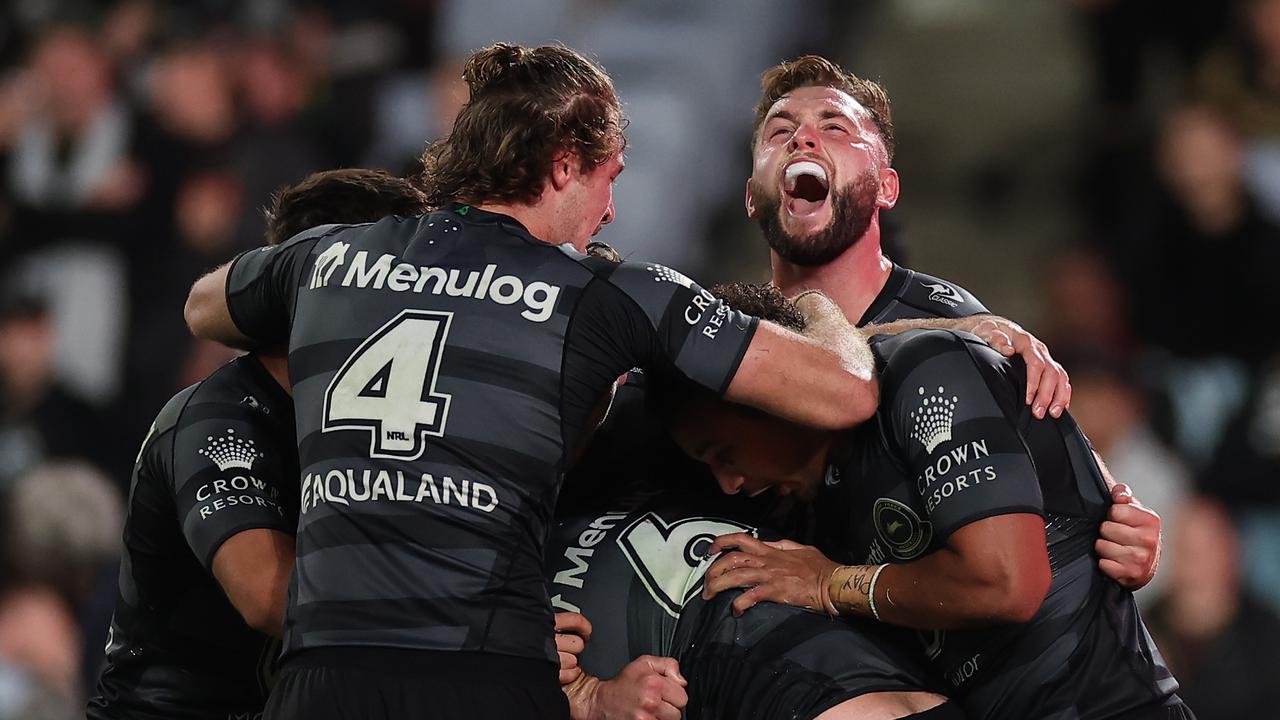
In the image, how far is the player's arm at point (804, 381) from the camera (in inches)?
98.9

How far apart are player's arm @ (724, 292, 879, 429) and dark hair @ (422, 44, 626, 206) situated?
482 mm

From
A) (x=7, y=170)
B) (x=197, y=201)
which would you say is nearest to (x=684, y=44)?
(x=197, y=201)

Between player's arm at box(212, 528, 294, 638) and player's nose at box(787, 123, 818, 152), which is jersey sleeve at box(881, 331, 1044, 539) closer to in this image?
player's nose at box(787, 123, 818, 152)

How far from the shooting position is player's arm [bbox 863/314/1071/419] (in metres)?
2.70

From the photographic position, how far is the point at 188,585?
3078 mm

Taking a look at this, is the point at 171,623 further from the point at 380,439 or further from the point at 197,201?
the point at 197,201

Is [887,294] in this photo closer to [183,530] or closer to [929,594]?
[929,594]

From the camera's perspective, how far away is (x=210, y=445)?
286 centimetres

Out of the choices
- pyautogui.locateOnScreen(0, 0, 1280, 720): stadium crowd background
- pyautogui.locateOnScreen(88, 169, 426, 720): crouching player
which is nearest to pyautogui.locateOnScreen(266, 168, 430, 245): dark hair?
pyautogui.locateOnScreen(88, 169, 426, 720): crouching player

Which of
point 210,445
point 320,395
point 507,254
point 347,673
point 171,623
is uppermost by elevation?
point 507,254

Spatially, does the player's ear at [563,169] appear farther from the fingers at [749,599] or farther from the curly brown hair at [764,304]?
the fingers at [749,599]

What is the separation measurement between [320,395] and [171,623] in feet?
2.79

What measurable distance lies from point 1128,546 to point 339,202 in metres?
1.73

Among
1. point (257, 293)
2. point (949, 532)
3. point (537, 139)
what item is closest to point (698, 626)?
point (949, 532)
